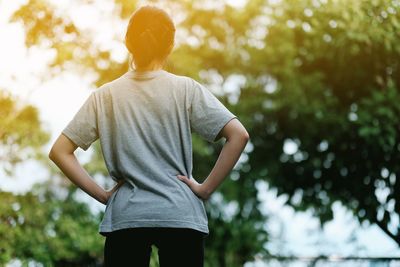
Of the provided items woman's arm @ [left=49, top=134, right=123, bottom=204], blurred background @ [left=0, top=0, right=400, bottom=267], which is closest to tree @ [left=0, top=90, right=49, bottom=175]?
blurred background @ [left=0, top=0, right=400, bottom=267]

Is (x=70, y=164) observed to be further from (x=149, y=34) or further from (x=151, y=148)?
(x=149, y=34)

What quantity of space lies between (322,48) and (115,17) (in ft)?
12.7

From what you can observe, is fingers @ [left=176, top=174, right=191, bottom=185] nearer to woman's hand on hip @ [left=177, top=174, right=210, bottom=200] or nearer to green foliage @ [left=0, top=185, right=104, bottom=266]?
woman's hand on hip @ [left=177, top=174, right=210, bottom=200]

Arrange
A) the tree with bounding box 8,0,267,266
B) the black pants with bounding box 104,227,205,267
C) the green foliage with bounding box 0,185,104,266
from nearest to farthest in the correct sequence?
the black pants with bounding box 104,227,205,267 → the tree with bounding box 8,0,267,266 → the green foliage with bounding box 0,185,104,266

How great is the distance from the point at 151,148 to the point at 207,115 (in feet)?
0.73

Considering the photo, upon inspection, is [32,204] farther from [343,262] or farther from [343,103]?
[343,103]

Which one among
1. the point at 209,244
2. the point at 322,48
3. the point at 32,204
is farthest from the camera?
the point at 209,244

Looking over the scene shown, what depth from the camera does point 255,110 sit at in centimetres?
1310

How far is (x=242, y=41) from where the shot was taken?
14.5 m

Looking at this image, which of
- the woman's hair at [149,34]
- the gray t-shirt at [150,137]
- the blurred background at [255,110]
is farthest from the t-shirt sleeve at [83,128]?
the blurred background at [255,110]

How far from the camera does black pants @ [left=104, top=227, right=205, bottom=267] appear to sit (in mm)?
1943

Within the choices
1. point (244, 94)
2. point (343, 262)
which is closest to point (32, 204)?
point (343, 262)

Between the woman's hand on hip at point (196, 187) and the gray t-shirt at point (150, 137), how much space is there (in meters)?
0.02

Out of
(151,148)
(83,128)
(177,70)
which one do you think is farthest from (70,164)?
(177,70)
